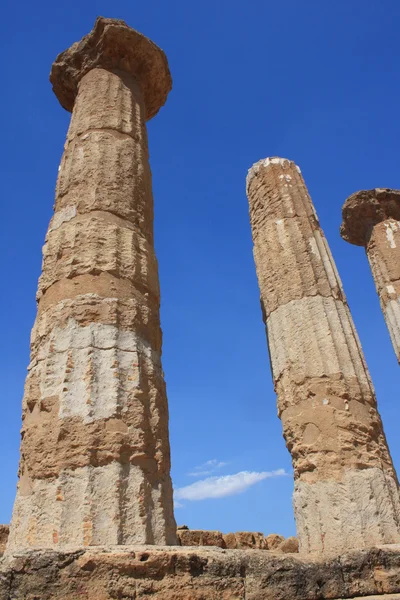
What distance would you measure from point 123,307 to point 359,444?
3.81 metres

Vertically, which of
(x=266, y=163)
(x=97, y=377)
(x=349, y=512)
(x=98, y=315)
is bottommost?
(x=349, y=512)

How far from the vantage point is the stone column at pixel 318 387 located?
20.1 ft

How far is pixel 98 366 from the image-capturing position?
13.8ft

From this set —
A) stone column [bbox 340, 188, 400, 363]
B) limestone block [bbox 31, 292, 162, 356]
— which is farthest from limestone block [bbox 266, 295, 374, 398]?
stone column [bbox 340, 188, 400, 363]

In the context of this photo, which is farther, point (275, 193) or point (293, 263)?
point (275, 193)

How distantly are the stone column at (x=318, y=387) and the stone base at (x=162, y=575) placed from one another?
105 inches

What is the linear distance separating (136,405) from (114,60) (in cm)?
542

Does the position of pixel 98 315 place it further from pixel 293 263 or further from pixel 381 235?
pixel 381 235

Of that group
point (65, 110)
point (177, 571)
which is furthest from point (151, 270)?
point (65, 110)

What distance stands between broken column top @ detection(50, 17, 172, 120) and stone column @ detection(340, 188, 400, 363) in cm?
715

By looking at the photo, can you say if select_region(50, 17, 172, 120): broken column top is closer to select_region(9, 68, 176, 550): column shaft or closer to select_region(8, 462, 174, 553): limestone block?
select_region(9, 68, 176, 550): column shaft

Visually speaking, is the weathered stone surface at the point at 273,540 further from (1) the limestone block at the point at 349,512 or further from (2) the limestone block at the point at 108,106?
(2) the limestone block at the point at 108,106

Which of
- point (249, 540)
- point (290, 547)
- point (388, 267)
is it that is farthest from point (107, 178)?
point (388, 267)

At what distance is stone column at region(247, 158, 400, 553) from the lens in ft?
20.1
